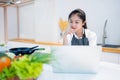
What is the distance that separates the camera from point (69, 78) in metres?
0.73

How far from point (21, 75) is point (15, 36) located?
250cm

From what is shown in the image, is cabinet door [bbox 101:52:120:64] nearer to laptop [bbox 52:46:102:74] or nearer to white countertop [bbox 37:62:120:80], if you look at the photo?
white countertop [bbox 37:62:120:80]

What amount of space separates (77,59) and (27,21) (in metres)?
2.11

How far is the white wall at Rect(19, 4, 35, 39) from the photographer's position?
8.74 feet

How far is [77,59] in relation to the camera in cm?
77

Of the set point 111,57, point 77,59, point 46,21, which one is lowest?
point 111,57

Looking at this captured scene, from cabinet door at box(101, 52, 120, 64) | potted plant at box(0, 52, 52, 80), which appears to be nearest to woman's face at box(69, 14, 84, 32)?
cabinet door at box(101, 52, 120, 64)

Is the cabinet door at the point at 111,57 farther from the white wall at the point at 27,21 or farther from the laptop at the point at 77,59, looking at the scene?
the white wall at the point at 27,21

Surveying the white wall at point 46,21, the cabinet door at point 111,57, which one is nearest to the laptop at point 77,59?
the cabinet door at point 111,57

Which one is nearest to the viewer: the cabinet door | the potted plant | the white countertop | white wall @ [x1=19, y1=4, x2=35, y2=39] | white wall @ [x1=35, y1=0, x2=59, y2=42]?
the potted plant

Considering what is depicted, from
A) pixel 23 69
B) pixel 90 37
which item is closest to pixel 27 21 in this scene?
pixel 90 37

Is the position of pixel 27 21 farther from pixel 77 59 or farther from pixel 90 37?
pixel 77 59

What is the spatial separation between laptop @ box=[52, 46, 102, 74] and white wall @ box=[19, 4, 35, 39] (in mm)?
1938

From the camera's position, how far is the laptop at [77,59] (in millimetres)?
767
